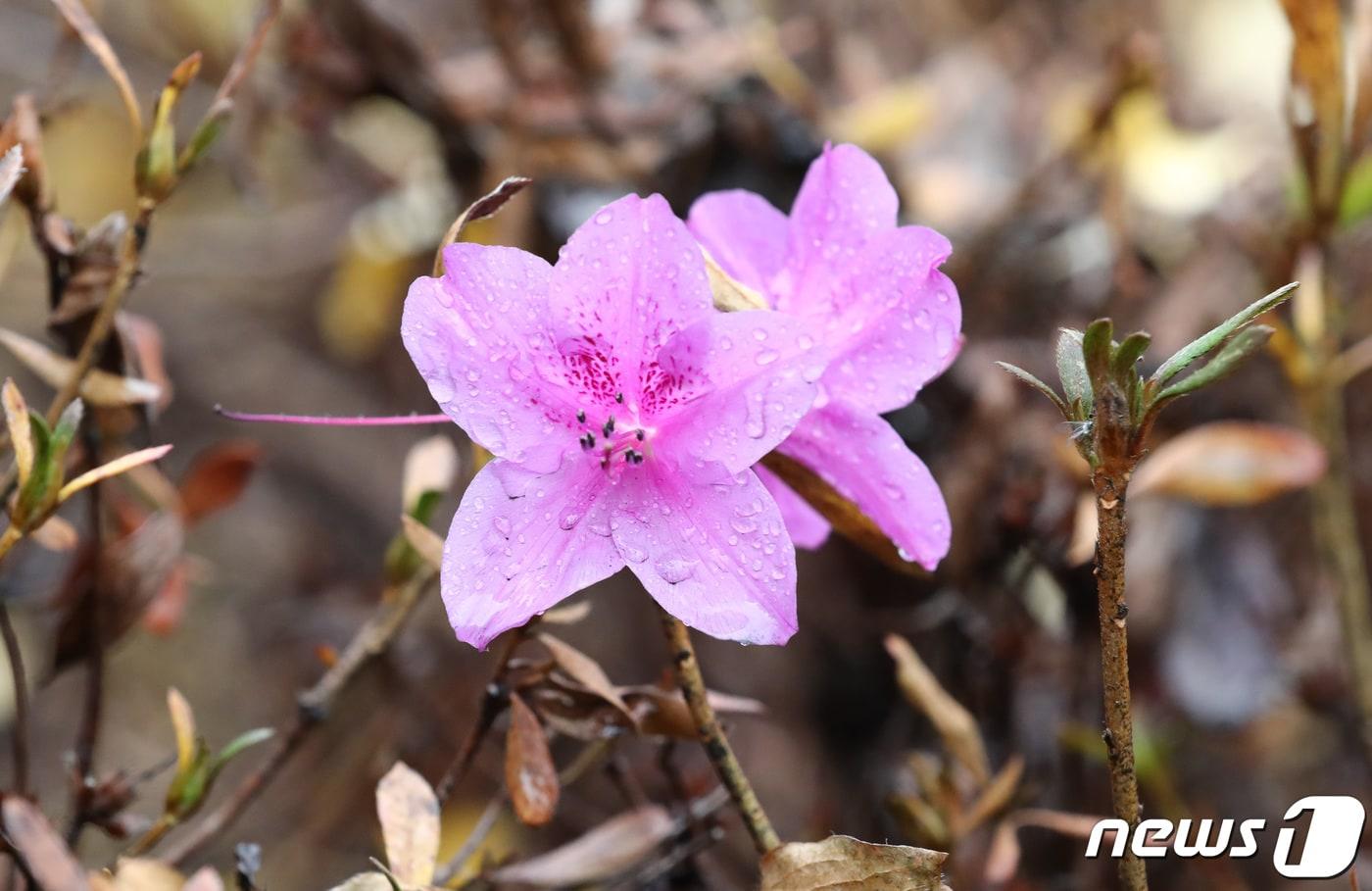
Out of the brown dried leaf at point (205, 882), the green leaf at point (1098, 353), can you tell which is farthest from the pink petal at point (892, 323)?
the brown dried leaf at point (205, 882)

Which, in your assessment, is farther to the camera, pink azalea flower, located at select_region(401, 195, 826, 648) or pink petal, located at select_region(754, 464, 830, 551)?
pink petal, located at select_region(754, 464, 830, 551)

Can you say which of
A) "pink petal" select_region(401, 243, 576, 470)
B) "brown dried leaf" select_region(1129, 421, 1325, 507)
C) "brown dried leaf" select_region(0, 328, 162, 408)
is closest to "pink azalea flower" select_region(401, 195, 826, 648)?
"pink petal" select_region(401, 243, 576, 470)

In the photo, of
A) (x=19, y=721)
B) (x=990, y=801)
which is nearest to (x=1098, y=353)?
(x=990, y=801)

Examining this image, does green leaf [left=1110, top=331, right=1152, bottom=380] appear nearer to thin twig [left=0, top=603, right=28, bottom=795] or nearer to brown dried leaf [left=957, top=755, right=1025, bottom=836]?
brown dried leaf [left=957, top=755, right=1025, bottom=836]

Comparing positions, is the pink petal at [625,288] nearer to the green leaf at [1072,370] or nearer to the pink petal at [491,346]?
the pink petal at [491,346]

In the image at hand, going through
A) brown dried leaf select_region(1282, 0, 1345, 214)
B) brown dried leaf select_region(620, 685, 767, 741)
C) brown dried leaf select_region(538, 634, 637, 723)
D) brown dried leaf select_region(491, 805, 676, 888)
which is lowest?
brown dried leaf select_region(491, 805, 676, 888)
